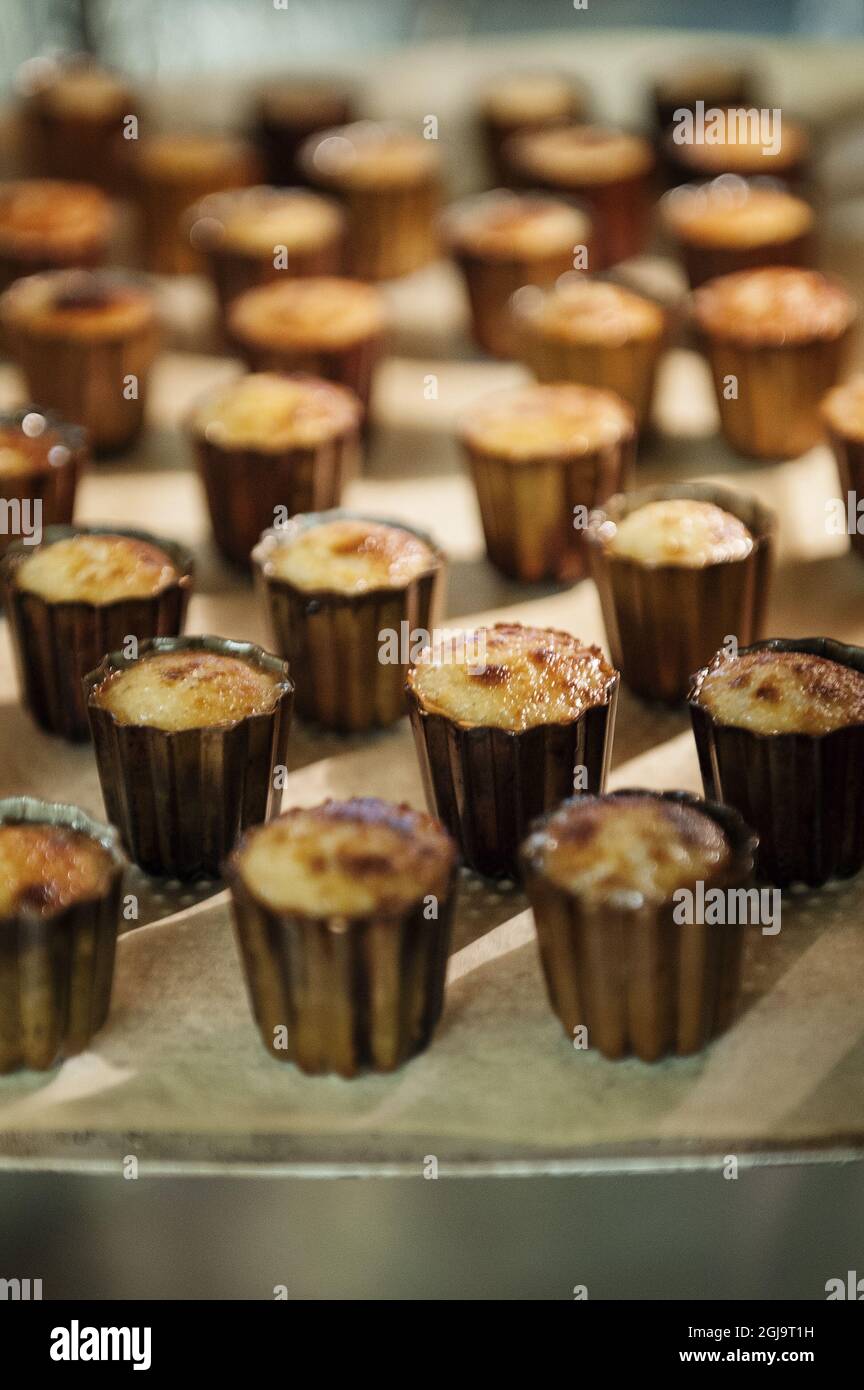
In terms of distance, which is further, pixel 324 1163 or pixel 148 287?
pixel 148 287

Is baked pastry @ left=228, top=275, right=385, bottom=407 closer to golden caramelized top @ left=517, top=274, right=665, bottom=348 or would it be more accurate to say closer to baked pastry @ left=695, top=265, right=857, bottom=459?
golden caramelized top @ left=517, top=274, right=665, bottom=348

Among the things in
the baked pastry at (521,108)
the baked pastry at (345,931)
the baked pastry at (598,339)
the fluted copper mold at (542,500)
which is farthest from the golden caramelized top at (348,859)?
the baked pastry at (521,108)

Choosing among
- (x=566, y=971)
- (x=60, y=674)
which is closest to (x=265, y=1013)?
(x=566, y=971)

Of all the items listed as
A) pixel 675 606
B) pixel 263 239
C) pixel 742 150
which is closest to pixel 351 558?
pixel 675 606

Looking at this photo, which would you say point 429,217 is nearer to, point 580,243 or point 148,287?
point 580,243

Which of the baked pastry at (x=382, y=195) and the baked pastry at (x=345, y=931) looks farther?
the baked pastry at (x=382, y=195)

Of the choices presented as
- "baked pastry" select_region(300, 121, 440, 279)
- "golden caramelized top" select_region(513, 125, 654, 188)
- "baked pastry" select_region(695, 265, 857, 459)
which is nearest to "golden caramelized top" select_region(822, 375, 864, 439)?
"baked pastry" select_region(695, 265, 857, 459)

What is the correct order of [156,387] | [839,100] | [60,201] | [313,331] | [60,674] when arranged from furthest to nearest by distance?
[839,100] < [60,201] < [156,387] < [313,331] < [60,674]

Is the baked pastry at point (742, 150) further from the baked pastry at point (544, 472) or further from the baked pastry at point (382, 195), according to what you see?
the baked pastry at point (544, 472)
